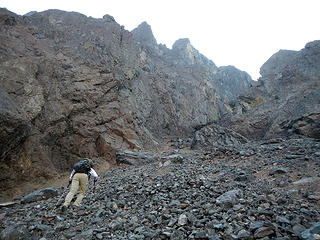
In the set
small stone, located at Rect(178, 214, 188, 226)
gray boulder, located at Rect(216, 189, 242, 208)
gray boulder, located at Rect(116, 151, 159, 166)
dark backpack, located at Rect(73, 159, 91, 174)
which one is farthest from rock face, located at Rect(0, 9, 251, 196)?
gray boulder, located at Rect(216, 189, 242, 208)

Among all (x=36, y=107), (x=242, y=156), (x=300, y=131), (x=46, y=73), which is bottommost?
(x=300, y=131)

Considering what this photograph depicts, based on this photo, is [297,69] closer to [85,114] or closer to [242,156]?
[242,156]

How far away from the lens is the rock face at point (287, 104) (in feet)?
92.6

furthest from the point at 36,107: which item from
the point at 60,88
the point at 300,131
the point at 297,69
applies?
the point at 297,69

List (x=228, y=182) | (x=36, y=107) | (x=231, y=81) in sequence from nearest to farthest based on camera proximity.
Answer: (x=228, y=182) < (x=36, y=107) < (x=231, y=81)

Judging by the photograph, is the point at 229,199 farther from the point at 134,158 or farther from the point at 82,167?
the point at 134,158

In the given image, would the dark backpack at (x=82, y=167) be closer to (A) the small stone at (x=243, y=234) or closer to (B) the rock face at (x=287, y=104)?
(A) the small stone at (x=243, y=234)

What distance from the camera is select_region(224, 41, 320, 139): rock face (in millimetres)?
28219

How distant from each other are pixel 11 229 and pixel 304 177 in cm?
1075

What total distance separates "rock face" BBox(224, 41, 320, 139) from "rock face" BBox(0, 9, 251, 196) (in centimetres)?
1133

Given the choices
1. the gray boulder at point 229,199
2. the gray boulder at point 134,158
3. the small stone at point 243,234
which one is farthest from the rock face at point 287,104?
the small stone at point 243,234

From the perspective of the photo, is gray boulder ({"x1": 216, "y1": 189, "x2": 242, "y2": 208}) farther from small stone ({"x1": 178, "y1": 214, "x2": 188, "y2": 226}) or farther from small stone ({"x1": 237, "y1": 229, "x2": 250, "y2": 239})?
small stone ({"x1": 237, "y1": 229, "x2": 250, "y2": 239})

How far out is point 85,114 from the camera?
22656 millimetres

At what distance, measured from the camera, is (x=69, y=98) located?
22.4 metres
